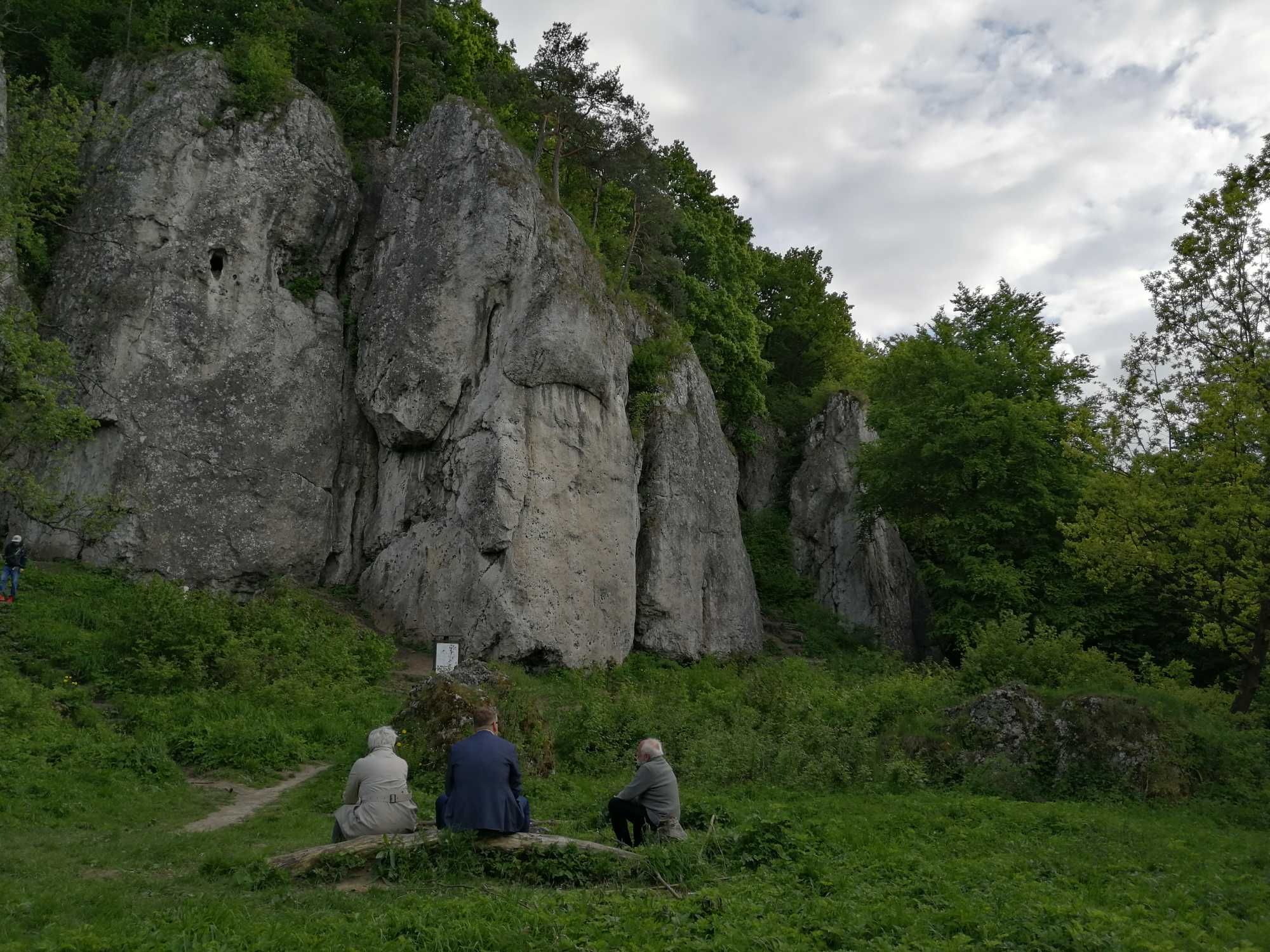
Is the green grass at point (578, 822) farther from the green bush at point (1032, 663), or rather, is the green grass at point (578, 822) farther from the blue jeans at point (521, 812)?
the blue jeans at point (521, 812)

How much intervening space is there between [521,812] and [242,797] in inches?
229

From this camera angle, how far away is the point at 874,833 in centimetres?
1010

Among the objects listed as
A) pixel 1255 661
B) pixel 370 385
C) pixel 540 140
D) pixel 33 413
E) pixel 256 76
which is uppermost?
pixel 256 76

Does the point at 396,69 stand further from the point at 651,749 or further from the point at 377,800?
the point at 377,800

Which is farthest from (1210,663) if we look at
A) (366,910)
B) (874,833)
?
(366,910)

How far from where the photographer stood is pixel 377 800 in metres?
8.23

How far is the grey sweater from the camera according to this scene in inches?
359

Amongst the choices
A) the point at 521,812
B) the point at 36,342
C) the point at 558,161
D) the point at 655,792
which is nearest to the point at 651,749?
the point at 655,792

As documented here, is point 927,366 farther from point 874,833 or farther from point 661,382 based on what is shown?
point 874,833

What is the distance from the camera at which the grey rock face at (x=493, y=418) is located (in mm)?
23531

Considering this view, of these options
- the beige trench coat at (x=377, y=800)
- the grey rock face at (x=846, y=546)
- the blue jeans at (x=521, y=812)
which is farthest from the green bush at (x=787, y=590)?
the beige trench coat at (x=377, y=800)

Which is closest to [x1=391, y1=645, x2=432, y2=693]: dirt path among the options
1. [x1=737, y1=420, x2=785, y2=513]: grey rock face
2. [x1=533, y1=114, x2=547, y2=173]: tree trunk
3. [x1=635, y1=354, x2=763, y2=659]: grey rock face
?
[x1=635, y1=354, x2=763, y2=659]: grey rock face

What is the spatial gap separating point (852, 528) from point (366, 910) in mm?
30620

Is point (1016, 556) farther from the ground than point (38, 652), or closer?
farther from the ground
